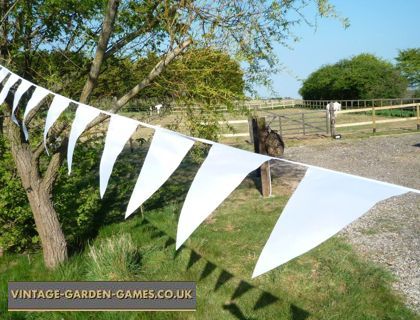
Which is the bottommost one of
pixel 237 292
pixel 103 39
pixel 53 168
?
pixel 237 292

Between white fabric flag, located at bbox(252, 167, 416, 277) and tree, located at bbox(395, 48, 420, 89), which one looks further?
tree, located at bbox(395, 48, 420, 89)

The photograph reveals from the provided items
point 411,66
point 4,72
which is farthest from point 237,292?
point 411,66

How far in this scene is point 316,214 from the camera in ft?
4.55

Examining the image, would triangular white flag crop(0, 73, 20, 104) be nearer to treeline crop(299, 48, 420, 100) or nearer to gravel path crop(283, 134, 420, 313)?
gravel path crop(283, 134, 420, 313)

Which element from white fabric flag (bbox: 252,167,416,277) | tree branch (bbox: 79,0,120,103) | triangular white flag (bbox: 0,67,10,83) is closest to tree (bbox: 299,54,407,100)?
tree branch (bbox: 79,0,120,103)

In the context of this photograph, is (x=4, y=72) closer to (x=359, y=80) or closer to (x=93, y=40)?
(x=93, y=40)

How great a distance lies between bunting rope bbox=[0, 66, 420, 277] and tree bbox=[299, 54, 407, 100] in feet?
106

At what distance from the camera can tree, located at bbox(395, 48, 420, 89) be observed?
33.5 metres

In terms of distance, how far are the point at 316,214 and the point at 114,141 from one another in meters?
1.39

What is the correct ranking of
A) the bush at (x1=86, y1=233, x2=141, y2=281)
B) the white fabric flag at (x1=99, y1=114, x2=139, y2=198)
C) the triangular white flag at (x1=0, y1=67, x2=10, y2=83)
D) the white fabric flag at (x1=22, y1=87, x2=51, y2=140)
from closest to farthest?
the white fabric flag at (x1=99, y1=114, x2=139, y2=198), the white fabric flag at (x1=22, y1=87, x2=51, y2=140), the triangular white flag at (x1=0, y1=67, x2=10, y2=83), the bush at (x1=86, y1=233, x2=141, y2=281)

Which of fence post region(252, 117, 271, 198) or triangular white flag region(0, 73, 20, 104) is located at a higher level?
triangular white flag region(0, 73, 20, 104)

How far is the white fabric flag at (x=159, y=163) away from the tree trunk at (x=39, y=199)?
3.11 metres

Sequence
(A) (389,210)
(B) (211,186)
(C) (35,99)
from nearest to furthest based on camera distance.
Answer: (B) (211,186) < (C) (35,99) < (A) (389,210)

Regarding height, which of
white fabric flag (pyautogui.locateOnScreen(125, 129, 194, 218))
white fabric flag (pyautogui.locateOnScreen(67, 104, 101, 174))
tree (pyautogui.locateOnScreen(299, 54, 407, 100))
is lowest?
white fabric flag (pyautogui.locateOnScreen(125, 129, 194, 218))
